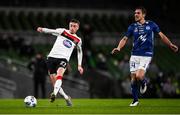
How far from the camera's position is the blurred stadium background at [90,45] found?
3197cm

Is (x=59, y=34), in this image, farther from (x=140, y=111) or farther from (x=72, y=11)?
(x=72, y=11)

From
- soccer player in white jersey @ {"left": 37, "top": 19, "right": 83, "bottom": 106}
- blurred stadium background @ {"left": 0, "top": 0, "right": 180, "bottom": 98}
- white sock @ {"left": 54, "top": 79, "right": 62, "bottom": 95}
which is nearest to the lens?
white sock @ {"left": 54, "top": 79, "right": 62, "bottom": 95}

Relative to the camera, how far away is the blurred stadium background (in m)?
32.0

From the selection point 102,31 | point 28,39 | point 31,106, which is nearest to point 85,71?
point 28,39

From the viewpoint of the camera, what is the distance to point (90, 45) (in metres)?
37.7

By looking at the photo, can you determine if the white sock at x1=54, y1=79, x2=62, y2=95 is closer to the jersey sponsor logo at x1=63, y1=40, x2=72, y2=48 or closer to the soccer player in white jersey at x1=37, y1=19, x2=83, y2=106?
the soccer player in white jersey at x1=37, y1=19, x2=83, y2=106

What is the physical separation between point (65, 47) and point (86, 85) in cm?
1278

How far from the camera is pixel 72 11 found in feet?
144

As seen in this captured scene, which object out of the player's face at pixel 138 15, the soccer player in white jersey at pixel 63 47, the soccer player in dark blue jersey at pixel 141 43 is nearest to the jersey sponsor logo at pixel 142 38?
the soccer player in dark blue jersey at pixel 141 43

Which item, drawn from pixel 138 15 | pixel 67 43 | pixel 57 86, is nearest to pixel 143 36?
pixel 138 15

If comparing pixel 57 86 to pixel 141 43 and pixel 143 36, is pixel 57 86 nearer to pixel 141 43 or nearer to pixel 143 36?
pixel 141 43

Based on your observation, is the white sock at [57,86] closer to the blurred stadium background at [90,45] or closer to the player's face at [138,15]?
the player's face at [138,15]

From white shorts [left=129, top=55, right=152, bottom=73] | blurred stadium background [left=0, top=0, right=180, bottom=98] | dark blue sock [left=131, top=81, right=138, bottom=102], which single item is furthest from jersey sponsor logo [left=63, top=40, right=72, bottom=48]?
blurred stadium background [left=0, top=0, right=180, bottom=98]

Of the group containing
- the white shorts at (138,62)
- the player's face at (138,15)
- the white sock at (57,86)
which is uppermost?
the player's face at (138,15)
